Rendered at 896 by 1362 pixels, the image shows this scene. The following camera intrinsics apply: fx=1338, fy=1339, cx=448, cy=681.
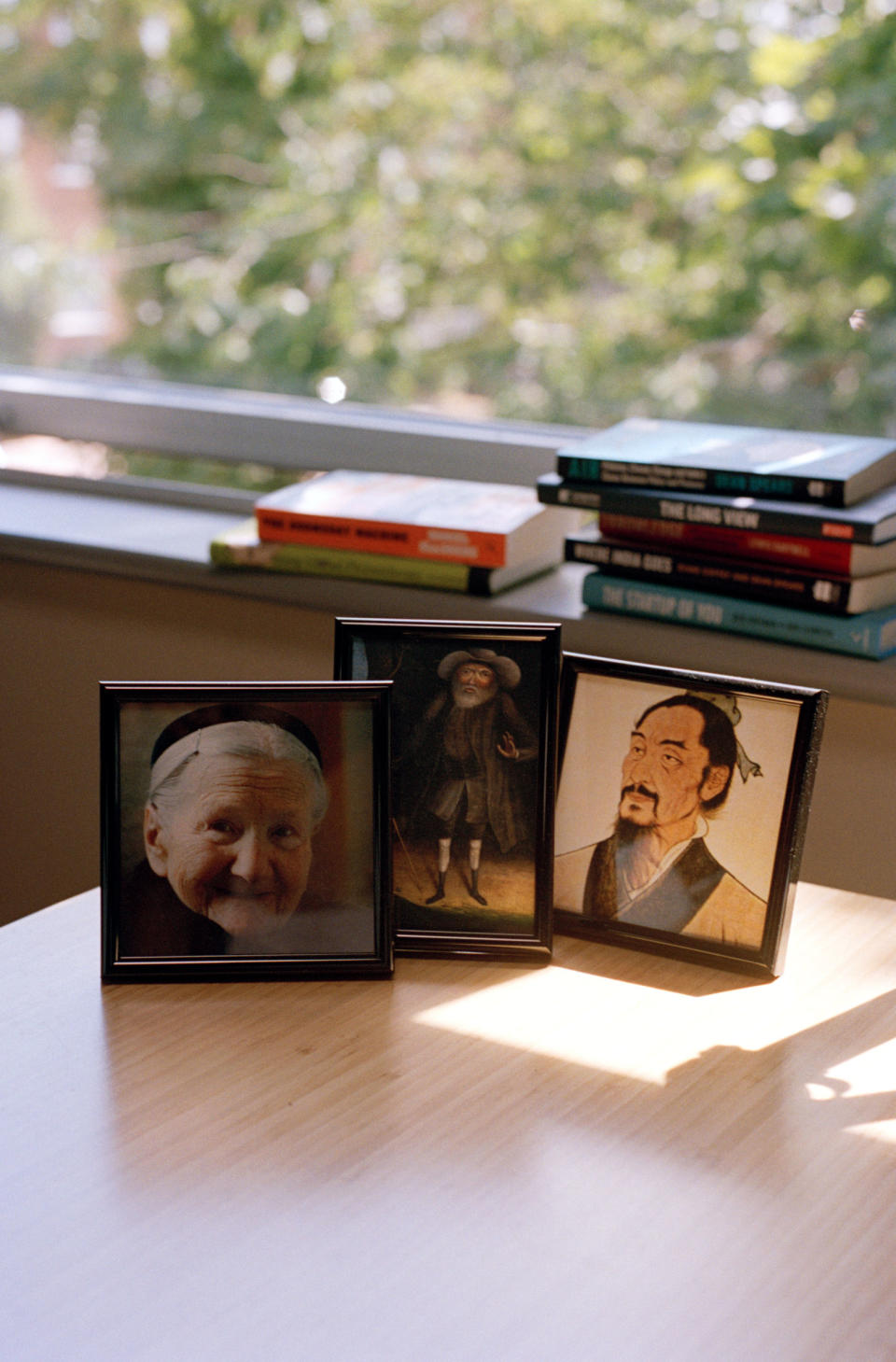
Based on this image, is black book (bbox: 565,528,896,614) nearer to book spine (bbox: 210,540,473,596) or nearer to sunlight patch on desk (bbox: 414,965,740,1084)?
book spine (bbox: 210,540,473,596)

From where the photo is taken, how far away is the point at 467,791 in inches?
36.4

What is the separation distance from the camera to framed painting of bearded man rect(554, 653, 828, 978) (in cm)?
88

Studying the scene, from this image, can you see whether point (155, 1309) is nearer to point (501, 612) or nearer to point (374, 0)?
point (501, 612)

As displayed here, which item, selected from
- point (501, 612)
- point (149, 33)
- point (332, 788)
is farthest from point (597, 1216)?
point (149, 33)

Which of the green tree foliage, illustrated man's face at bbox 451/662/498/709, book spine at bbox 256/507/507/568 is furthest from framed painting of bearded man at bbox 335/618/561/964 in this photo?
the green tree foliage

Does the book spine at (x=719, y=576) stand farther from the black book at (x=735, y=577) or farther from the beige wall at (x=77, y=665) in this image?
the beige wall at (x=77, y=665)

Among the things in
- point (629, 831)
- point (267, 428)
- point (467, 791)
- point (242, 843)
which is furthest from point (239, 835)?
point (267, 428)

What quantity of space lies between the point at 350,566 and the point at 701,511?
1.32 feet

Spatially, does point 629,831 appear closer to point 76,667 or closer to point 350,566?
point 350,566

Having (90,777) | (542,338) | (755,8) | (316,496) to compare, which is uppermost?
(755,8)

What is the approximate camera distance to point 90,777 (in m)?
1.77

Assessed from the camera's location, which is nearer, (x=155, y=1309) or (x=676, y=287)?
(x=155, y=1309)

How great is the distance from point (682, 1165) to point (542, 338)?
44.4 inches

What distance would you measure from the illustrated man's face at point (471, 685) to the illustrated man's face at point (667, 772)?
0.35 feet
